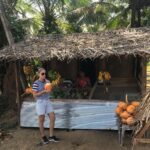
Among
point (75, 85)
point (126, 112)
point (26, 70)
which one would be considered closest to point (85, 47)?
point (75, 85)

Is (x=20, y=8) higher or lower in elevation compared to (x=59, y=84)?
Result: higher

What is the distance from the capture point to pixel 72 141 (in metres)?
8.26

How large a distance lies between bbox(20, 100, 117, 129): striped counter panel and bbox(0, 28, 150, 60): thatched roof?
139 cm

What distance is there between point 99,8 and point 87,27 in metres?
3.79

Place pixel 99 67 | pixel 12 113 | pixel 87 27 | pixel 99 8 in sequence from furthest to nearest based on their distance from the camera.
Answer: pixel 87 27 → pixel 99 8 → pixel 99 67 → pixel 12 113

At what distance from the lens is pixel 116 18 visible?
21.5 m

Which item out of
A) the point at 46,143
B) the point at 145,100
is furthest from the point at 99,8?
the point at 145,100

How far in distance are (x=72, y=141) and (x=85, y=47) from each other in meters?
2.40

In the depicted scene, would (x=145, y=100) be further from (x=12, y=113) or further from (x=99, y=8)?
(x=99, y=8)

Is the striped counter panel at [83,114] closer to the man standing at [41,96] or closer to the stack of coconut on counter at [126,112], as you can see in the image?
the man standing at [41,96]

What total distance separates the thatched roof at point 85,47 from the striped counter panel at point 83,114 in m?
1.39

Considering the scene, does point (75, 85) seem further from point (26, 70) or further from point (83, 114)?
point (26, 70)

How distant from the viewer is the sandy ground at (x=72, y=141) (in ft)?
25.5

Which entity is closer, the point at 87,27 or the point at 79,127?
the point at 79,127
